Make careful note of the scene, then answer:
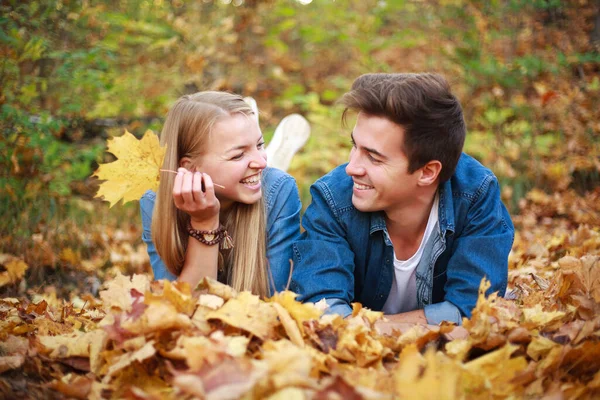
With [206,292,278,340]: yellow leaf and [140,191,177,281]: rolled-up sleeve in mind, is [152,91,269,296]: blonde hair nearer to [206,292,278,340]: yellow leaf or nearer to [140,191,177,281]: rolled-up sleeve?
[140,191,177,281]: rolled-up sleeve

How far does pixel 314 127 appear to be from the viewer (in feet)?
23.6

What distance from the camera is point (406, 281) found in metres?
2.51

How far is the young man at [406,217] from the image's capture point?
2.23 meters

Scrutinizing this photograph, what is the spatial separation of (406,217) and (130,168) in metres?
1.17

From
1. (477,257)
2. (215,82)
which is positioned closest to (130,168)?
(477,257)

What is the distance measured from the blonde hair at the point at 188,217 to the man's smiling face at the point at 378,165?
0.52 m

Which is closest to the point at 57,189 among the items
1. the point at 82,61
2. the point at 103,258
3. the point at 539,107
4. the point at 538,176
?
the point at 103,258

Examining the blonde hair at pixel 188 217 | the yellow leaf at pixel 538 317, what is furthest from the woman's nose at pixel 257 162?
the yellow leaf at pixel 538 317

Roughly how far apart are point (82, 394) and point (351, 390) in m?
0.78

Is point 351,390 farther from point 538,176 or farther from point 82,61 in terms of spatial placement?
point 538,176

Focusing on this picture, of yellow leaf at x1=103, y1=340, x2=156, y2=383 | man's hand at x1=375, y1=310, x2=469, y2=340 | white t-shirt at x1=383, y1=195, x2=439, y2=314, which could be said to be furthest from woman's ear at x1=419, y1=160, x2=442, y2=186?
yellow leaf at x1=103, y1=340, x2=156, y2=383

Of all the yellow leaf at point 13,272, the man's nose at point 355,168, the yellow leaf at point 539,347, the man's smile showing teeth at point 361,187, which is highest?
the man's nose at point 355,168

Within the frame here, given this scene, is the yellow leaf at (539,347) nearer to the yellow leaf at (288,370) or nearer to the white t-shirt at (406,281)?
the yellow leaf at (288,370)

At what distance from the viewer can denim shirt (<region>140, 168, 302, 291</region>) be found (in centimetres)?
255
